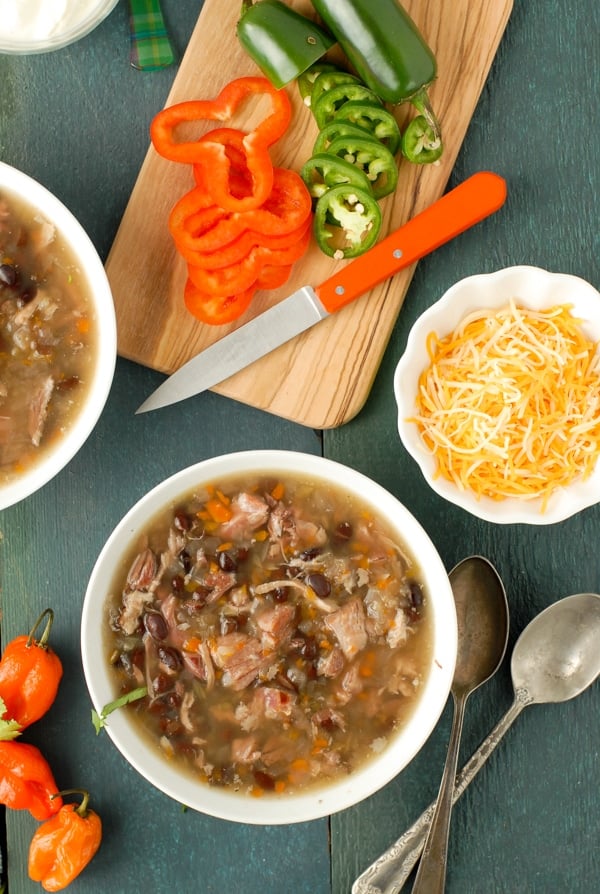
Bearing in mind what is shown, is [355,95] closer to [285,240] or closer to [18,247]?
[285,240]

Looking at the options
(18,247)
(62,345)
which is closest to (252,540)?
(62,345)

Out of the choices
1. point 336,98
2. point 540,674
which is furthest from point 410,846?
point 336,98

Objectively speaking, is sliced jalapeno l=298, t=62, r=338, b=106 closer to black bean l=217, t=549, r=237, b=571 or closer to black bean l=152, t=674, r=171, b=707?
black bean l=217, t=549, r=237, b=571

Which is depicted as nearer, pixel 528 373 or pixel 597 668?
pixel 528 373

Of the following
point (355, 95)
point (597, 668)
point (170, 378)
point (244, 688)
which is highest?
point (355, 95)

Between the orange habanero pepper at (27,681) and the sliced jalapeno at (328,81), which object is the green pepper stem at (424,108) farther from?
the orange habanero pepper at (27,681)
